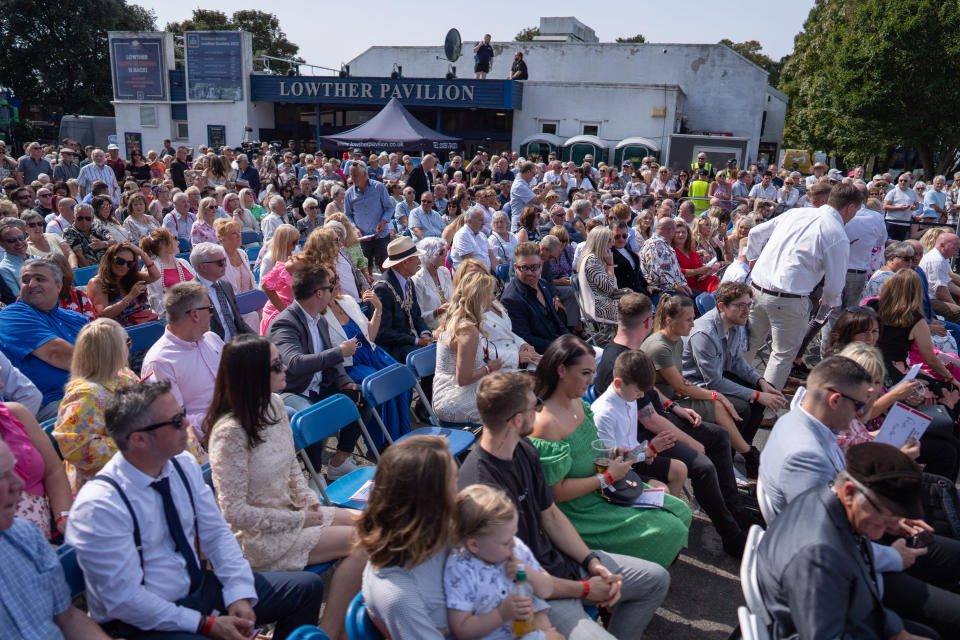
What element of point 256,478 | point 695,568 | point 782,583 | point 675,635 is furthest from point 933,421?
point 256,478

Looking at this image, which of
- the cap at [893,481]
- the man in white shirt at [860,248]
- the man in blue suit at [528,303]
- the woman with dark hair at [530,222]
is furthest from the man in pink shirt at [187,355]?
the man in white shirt at [860,248]

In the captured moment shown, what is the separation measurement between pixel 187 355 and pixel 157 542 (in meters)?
1.39

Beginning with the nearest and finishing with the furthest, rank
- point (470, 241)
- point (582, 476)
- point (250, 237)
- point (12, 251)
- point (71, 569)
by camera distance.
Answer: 1. point (71, 569)
2. point (582, 476)
3. point (12, 251)
4. point (470, 241)
5. point (250, 237)

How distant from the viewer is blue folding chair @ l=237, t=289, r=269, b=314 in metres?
5.65

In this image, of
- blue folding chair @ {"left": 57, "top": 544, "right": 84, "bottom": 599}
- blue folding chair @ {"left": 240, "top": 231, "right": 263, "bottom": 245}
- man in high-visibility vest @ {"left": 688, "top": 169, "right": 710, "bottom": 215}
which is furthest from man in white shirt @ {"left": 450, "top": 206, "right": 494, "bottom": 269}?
man in high-visibility vest @ {"left": 688, "top": 169, "right": 710, "bottom": 215}

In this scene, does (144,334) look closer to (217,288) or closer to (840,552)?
(217,288)

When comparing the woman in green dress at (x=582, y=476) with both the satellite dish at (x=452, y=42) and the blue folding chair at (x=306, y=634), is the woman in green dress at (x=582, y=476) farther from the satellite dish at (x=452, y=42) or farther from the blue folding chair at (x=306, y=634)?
the satellite dish at (x=452, y=42)

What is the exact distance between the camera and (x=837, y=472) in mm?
2805

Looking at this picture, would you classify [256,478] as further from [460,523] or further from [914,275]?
[914,275]

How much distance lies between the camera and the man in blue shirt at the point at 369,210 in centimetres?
880

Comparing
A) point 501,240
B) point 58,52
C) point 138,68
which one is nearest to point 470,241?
point 501,240

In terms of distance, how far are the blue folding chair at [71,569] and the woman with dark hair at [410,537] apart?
990 mm

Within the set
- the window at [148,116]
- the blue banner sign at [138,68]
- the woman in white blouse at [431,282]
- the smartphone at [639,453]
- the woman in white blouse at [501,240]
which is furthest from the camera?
the window at [148,116]

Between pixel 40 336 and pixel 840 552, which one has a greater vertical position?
pixel 40 336
